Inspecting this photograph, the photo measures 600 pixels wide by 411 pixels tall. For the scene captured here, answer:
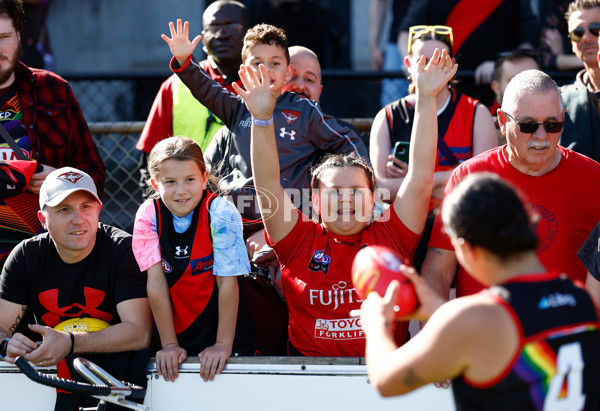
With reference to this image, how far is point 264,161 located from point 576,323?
1650 mm

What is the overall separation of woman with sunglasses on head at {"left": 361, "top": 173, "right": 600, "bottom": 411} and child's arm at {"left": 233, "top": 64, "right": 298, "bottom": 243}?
1276 millimetres

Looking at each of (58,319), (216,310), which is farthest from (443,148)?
(58,319)

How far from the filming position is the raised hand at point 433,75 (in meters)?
3.48

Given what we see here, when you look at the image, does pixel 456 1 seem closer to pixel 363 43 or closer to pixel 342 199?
pixel 342 199

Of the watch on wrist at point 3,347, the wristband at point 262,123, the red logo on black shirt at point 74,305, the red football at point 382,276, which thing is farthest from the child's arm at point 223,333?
the red football at point 382,276

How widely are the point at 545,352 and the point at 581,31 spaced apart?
3.11 meters

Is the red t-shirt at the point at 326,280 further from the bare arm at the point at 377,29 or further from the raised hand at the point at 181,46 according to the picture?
the bare arm at the point at 377,29

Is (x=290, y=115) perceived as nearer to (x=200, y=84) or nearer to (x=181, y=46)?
(x=200, y=84)

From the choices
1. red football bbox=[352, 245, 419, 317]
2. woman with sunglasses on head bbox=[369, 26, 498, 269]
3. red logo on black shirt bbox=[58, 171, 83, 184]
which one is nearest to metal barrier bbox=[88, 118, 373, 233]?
red logo on black shirt bbox=[58, 171, 83, 184]

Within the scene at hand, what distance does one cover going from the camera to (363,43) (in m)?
9.31

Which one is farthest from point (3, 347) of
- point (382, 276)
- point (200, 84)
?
point (382, 276)

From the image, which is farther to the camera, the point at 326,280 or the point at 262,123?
the point at 326,280

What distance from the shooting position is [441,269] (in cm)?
383

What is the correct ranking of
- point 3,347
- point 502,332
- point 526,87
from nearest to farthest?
point 502,332 < point 3,347 < point 526,87
